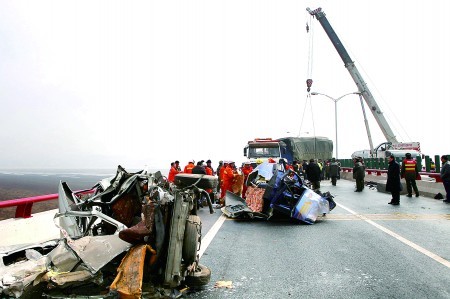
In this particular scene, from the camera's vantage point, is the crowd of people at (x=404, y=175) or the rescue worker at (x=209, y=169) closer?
the crowd of people at (x=404, y=175)

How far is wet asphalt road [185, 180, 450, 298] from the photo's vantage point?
4328 mm

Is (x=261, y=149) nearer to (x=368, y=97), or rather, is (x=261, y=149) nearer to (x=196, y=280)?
(x=368, y=97)

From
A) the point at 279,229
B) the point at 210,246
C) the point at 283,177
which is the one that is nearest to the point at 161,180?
the point at 210,246

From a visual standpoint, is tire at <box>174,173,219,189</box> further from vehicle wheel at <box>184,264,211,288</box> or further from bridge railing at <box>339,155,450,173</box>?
bridge railing at <box>339,155,450,173</box>

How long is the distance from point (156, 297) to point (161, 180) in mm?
1998

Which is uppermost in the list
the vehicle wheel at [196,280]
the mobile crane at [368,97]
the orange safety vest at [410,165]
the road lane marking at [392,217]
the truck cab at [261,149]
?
the mobile crane at [368,97]

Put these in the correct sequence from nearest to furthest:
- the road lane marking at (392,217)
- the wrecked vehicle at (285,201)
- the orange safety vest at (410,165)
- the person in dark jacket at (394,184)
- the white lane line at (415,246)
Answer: the white lane line at (415,246) < the wrecked vehicle at (285,201) < the road lane marking at (392,217) < the person in dark jacket at (394,184) < the orange safety vest at (410,165)

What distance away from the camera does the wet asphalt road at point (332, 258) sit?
433 centimetres

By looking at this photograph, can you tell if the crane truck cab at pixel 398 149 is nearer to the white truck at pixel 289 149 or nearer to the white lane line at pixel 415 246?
the white truck at pixel 289 149

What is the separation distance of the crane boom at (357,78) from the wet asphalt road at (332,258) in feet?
88.2

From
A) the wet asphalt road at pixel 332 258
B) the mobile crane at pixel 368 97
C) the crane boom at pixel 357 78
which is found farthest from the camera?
the crane boom at pixel 357 78

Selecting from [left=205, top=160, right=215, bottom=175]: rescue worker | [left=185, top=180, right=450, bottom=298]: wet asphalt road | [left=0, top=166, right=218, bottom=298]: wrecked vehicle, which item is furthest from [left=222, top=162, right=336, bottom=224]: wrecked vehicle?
[left=0, top=166, right=218, bottom=298]: wrecked vehicle

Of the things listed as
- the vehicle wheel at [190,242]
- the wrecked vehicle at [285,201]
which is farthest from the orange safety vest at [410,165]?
the vehicle wheel at [190,242]

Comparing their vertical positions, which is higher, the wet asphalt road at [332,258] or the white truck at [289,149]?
the white truck at [289,149]
